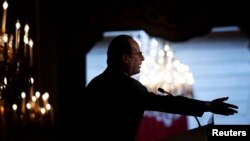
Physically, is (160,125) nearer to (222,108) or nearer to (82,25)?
(82,25)

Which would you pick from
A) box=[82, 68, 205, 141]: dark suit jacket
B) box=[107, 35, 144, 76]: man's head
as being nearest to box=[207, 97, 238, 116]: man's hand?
box=[82, 68, 205, 141]: dark suit jacket

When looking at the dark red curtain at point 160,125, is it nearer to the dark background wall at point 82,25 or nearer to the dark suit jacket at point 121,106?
the dark background wall at point 82,25

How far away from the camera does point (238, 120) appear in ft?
23.8

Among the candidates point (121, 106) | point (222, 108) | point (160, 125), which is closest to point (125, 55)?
point (121, 106)

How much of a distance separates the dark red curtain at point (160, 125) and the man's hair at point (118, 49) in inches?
214

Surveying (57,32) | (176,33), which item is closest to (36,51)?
(57,32)

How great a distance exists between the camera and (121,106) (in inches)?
82.1

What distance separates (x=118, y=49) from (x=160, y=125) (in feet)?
18.2

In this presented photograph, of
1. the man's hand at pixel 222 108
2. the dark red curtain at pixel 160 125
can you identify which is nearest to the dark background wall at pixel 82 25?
the dark red curtain at pixel 160 125

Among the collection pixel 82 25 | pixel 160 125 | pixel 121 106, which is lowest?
pixel 160 125

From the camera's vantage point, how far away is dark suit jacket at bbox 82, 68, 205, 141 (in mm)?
2037

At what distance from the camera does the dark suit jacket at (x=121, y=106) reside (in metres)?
2.04

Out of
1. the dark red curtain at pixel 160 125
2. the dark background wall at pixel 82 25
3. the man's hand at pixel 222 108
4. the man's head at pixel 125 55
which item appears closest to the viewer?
the man's hand at pixel 222 108

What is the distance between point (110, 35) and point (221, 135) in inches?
226
